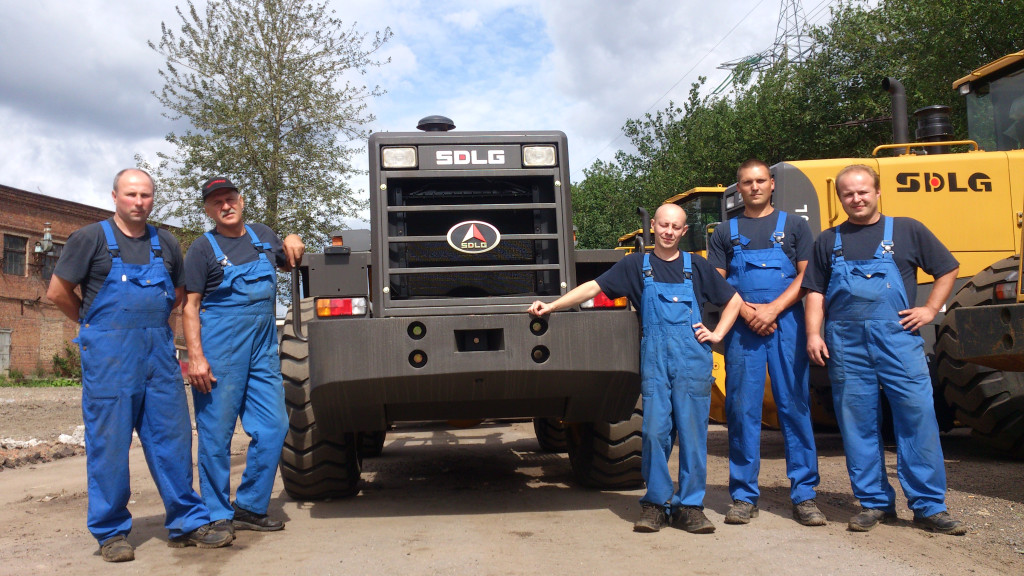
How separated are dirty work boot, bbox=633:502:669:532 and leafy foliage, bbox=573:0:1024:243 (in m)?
7.85

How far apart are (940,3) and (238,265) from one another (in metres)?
16.8

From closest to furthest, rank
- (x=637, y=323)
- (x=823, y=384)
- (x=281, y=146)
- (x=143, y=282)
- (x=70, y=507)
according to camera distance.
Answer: (x=143, y=282), (x=637, y=323), (x=70, y=507), (x=823, y=384), (x=281, y=146)

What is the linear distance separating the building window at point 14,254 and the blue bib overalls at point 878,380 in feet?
99.1

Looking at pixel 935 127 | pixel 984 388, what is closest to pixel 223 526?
pixel 984 388

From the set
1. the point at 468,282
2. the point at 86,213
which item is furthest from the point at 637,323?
the point at 86,213

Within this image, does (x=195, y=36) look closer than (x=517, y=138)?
No

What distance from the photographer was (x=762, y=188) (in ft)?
16.9

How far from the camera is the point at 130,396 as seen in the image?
446cm

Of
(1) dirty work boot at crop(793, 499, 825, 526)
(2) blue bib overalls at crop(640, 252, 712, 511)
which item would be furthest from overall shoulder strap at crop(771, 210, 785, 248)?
(1) dirty work boot at crop(793, 499, 825, 526)

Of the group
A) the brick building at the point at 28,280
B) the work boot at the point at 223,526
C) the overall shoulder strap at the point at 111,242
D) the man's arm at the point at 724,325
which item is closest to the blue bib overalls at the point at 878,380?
the man's arm at the point at 724,325

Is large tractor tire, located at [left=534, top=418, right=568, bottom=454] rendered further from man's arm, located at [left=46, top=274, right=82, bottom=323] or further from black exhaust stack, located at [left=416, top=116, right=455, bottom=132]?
man's arm, located at [left=46, top=274, right=82, bottom=323]

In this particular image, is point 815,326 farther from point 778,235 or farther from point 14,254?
point 14,254

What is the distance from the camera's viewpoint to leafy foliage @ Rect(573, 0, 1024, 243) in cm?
1733

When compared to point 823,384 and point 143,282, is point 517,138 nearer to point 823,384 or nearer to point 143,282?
point 143,282
